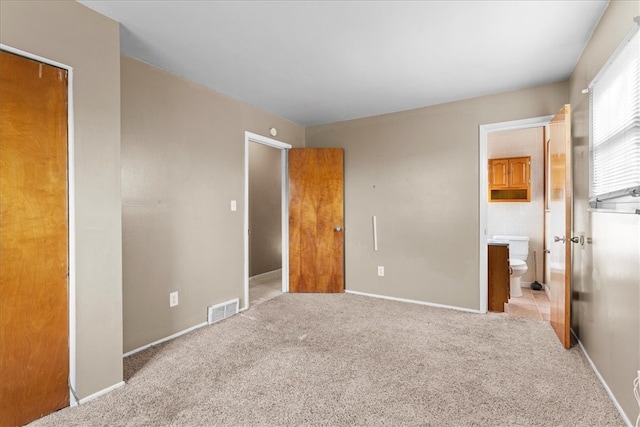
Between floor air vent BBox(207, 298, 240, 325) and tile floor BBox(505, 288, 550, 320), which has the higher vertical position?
floor air vent BBox(207, 298, 240, 325)

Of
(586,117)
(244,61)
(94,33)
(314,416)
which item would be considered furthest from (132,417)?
(586,117)

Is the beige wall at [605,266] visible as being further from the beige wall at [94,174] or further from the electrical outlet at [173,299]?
the electrical outlet at [173,299]

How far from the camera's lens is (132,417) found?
174cm

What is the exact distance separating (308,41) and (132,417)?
2679 mm

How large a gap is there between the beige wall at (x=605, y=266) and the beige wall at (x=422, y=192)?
878 millimetres

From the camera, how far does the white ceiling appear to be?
76.2 inches

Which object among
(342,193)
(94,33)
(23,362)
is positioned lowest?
(23,362)

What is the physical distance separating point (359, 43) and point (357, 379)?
2.44 meters

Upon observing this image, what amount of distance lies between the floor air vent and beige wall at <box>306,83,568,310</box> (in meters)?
1.64

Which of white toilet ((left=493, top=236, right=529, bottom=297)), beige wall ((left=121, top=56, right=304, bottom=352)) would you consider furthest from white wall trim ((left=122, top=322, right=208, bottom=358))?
white toilet ((left=493, top=236, right=529, bottom=297))

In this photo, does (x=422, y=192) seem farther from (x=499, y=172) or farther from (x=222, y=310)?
(x=222, y=310)

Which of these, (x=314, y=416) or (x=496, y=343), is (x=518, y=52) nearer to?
(x=496, y=343)

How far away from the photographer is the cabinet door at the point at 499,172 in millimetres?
4746

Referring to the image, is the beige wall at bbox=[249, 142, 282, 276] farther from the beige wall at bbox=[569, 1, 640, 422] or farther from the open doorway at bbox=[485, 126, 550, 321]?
the beige wall at bbox=[569, 1, 640, 422]
